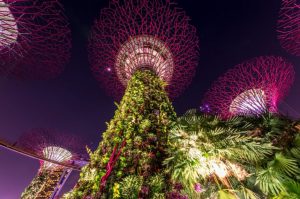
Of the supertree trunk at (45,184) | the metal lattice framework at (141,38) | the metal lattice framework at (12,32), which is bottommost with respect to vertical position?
the supertree trunk at (45,184)

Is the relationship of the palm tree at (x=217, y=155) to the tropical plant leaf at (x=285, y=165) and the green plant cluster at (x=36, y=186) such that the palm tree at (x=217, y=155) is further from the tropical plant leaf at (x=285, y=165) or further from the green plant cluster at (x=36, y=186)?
the green plant cluster at (x=36, y=186)

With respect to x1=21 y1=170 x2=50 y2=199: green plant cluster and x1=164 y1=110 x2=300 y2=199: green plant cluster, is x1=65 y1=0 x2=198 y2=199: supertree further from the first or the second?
x1=21 y1=170 x2=50 y2=199: green plant cluster

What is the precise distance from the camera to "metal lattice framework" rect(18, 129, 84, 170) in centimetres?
1337

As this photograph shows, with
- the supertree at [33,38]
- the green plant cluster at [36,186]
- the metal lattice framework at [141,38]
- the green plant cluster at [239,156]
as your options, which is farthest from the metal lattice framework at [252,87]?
the green plant cluster at [36,186]

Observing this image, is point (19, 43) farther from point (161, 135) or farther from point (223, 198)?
point (223, 198)

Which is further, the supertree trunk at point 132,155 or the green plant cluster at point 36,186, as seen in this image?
the green plant cluster at point 36,186

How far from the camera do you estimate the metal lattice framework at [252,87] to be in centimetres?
869

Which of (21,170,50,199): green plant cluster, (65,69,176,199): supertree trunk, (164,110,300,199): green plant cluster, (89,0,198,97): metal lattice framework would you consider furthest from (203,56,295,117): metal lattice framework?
(21,170,50,199): green plant cluster

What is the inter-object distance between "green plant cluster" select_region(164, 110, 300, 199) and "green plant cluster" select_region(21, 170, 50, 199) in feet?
39.3

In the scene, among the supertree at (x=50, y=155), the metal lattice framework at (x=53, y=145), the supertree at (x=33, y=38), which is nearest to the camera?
the supertree at (x=33, y=38)

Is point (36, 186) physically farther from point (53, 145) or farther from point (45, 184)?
point (53, 145)

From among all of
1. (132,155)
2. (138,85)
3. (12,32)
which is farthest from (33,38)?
(132,155)

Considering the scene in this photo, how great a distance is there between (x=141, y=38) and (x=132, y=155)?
5387 millimetres

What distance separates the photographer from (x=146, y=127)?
4277mm
